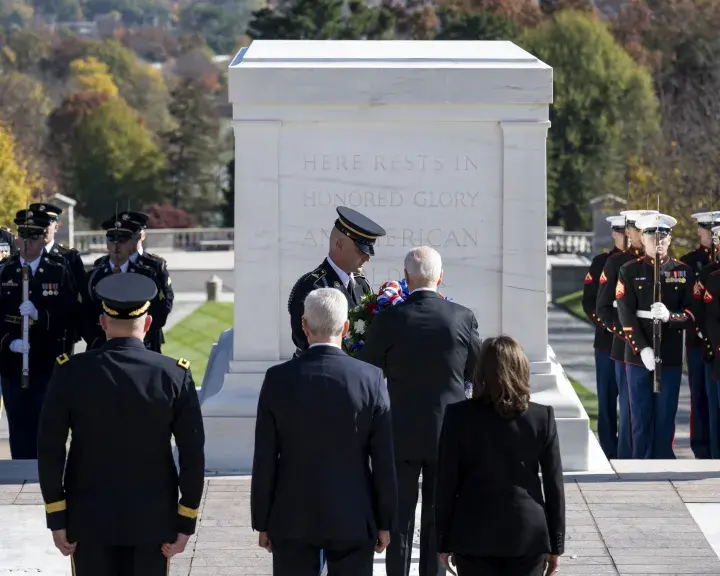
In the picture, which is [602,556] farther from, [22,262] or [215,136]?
[215,136]

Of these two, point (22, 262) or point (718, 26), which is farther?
point (718, 26)

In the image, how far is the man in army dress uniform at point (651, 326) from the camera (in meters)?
9.63

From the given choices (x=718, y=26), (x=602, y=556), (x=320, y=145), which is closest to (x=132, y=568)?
(x=602, y=556)

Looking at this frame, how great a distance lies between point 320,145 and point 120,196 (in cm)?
6091

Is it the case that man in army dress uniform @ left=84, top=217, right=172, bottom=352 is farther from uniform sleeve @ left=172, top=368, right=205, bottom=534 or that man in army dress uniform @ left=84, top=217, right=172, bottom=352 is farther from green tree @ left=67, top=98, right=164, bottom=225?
green tree @ left=67, top=98, right=164, bottom=225

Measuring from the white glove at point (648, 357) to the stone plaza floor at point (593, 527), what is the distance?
2.97ft

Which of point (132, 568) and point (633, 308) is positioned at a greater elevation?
point (633, 308)

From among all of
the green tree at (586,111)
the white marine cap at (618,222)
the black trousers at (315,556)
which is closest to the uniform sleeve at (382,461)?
the black trousers at (315,556)

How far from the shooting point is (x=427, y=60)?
29.8ft

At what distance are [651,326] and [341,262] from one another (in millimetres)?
3300

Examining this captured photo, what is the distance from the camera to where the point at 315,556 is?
17.8 ft

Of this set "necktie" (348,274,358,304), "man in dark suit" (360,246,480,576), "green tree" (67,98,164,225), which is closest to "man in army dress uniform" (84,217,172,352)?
"necktie" (348,274,358,304)

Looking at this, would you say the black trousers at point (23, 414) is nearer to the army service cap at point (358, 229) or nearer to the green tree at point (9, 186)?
the army service cap at point (358, 229)

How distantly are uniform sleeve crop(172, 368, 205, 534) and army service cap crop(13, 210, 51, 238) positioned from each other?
4.20 meters
